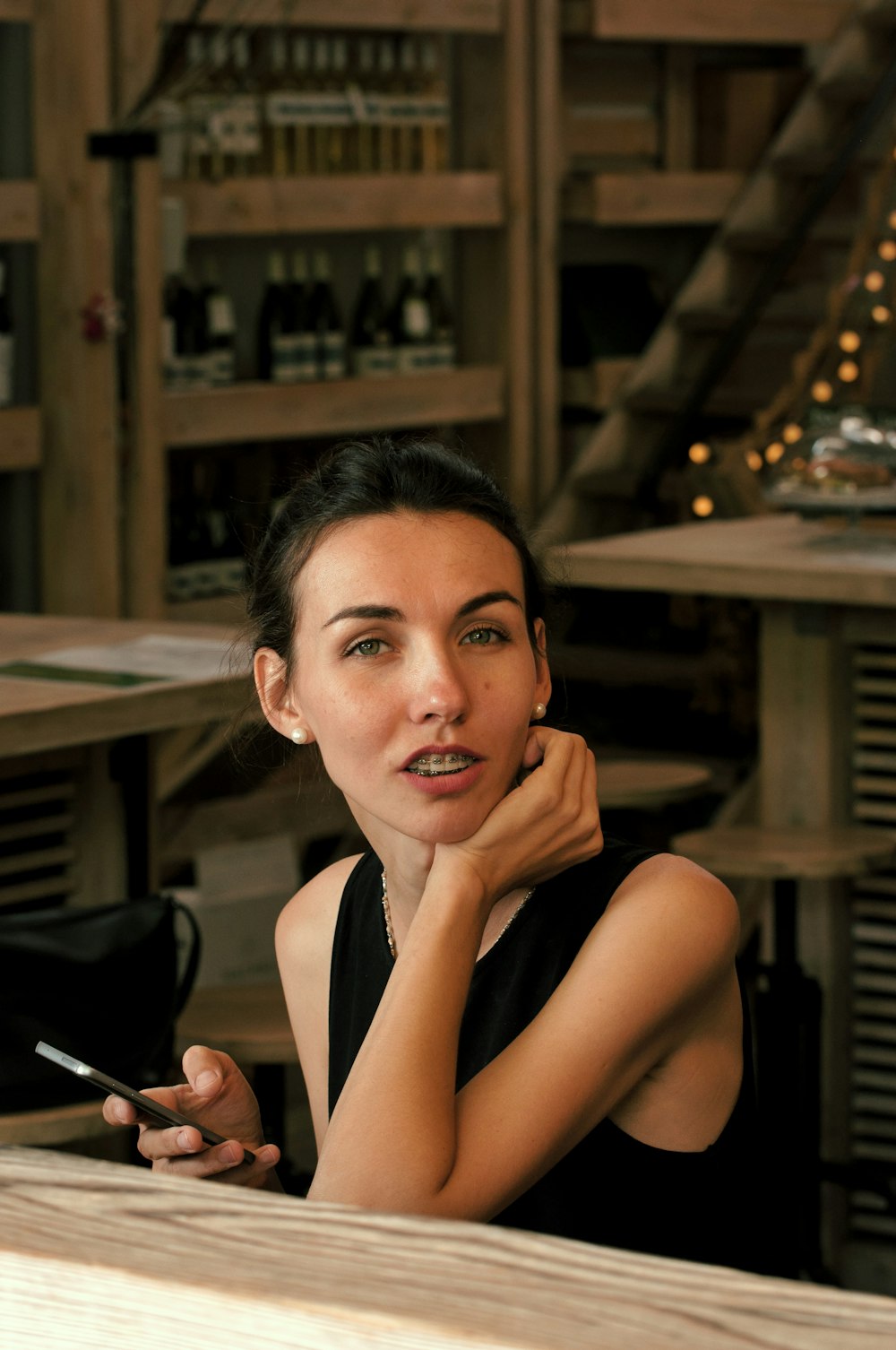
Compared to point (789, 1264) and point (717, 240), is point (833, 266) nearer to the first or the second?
point (717, 240)

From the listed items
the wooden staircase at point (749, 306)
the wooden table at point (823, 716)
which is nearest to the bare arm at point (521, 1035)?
the wooden table at point (823, 716)

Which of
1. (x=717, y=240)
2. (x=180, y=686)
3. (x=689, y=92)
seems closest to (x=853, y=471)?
(x=180, y=686)

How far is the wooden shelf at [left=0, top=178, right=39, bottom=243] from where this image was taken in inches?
188

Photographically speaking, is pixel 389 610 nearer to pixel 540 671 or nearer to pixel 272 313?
pixel 540 671

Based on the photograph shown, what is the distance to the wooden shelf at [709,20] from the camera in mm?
6121

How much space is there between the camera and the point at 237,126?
537cm

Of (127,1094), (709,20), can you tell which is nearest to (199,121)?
(709,20)

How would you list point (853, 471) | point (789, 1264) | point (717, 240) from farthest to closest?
1. point (717, 240)
2. point (853, 471)
3. point (789, 1264)

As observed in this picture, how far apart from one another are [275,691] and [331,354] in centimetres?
418

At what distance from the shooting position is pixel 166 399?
515 centimetres

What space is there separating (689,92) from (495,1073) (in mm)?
6105

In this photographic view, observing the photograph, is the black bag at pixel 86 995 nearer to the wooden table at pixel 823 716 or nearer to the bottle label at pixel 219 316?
the wooden table at pixel 823 716

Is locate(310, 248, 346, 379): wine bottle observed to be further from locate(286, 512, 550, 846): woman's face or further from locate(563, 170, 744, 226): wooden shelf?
locate(286, 512, 550, 846): woman's face

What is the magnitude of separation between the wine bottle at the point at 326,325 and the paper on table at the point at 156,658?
7.98ft
